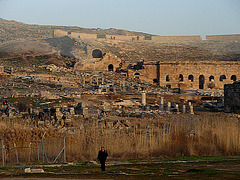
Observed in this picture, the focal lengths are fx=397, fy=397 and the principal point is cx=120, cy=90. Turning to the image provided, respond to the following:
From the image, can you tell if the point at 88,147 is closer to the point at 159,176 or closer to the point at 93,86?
the point at 159,176

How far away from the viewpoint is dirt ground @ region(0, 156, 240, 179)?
899cm

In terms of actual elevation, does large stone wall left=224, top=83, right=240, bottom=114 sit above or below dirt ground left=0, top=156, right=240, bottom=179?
above

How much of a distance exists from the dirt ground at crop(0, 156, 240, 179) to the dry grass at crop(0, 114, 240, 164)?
85cm

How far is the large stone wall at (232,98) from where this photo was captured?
21.3m

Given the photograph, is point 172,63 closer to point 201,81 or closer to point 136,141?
point 201,81

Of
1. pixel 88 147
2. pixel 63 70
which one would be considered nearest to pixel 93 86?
pixel 63 70

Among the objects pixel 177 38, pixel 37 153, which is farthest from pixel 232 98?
pixel 177 38

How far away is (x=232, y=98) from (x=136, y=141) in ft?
34.5

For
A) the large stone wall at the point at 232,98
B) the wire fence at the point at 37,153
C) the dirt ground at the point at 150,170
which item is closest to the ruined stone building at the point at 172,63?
the large stone wall at the point at 232,98

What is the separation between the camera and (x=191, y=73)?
5084 centimetres

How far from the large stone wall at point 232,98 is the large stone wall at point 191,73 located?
2638cm

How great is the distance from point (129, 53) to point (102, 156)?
52289 mm

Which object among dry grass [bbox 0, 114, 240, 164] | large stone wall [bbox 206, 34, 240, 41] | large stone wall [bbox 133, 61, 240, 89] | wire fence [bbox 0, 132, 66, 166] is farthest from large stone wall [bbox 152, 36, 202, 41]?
wire fence [bbox 0, 132, 66, 166]

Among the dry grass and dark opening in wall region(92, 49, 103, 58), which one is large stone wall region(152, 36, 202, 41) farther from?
the dry grass
